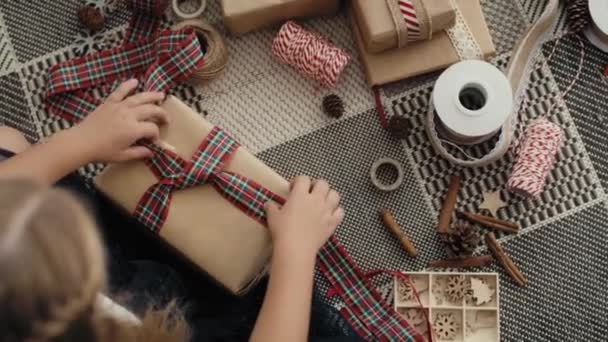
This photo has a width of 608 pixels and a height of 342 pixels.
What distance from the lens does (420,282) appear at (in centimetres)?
103

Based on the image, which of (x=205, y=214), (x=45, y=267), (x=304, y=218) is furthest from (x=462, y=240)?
(x=45, y=267)

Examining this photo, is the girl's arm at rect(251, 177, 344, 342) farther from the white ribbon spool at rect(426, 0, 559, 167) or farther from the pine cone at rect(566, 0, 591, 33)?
the pine cone at rect(566, 0, 591, 33)

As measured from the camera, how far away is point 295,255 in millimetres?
857

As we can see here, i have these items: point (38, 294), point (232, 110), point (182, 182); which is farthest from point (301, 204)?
point (38, 294)

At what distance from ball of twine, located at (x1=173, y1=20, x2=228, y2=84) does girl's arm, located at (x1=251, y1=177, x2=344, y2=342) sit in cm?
25

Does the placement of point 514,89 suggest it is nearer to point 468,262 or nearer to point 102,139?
point 468,262

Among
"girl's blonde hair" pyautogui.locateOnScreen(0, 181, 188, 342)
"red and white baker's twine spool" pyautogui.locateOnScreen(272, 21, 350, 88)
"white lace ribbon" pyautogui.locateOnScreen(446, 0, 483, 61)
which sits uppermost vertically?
"girl's blonde hair" pyautogui.locateOnScreen(0, 181, 188, 342)

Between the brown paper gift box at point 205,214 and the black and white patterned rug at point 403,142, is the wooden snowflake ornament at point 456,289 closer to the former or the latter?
the black and white patterned rug at point 403,142

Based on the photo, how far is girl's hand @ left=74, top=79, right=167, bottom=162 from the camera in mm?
886

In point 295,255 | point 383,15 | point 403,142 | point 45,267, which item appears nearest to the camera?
point 45,267

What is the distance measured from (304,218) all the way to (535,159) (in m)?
0.36

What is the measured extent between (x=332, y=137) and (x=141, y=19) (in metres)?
0.36

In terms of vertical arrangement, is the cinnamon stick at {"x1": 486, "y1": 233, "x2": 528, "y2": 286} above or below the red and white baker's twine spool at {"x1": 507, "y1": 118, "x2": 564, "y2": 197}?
below

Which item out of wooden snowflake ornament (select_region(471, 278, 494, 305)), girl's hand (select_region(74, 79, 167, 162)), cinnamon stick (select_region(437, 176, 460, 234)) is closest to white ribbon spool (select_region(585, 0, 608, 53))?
cinnamon stick (select_region(437, 176, 460, 234))
